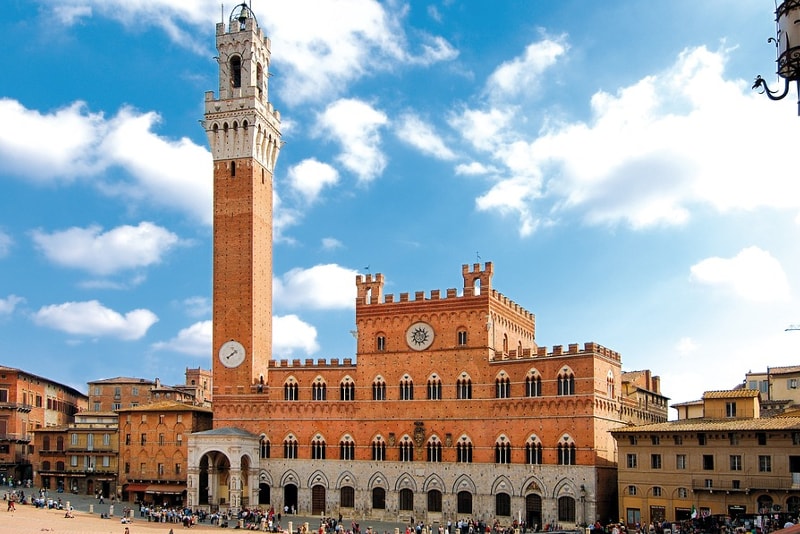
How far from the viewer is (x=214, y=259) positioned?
2714 inches

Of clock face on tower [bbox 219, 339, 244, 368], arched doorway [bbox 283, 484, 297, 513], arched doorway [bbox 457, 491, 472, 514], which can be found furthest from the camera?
clock face on tower [bbox 219, 339, 244, 368]

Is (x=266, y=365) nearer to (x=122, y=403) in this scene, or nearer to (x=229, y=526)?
(x=229, y=526)

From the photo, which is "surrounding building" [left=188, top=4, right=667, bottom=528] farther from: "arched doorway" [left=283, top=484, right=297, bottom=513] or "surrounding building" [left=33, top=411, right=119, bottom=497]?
"surrounding building" [left=33, top=411, right=119, bottom=497]

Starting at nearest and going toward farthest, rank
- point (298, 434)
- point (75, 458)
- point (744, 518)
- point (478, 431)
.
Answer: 1. point (744, 518)
2. point (478, 431)
3. point (298, 434)
4. point (75, 458)

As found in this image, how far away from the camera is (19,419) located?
261 feet

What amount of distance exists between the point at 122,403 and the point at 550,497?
55.2 meters

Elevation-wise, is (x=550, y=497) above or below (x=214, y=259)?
below

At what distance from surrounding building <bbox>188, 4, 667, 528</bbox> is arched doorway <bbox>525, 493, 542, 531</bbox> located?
0.07 meters

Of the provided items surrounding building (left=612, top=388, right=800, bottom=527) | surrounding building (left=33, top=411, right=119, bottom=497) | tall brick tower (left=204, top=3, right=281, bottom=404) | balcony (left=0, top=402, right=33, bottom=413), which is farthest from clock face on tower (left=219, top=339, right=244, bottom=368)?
surrounding building (left=612, top=388, right=800, bottom=527)

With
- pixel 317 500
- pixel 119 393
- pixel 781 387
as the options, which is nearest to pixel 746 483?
pixel 781 387

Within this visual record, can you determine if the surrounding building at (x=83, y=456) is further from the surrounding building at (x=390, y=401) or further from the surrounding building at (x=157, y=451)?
the surrounding building at (x=390, y=401)

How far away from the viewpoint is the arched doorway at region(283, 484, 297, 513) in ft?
211

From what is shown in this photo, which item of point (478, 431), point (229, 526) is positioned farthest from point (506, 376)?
point (229, 526)

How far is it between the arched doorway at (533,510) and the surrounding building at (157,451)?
2636 centimetres
